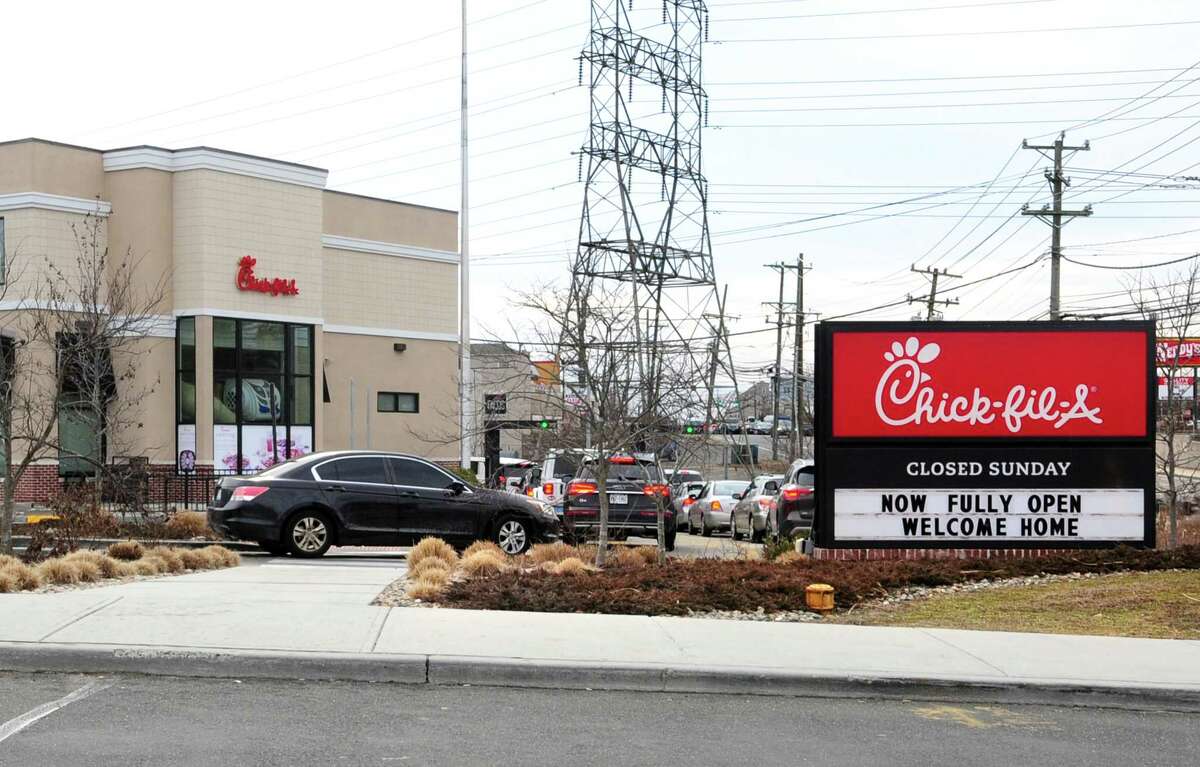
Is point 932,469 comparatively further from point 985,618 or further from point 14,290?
point 14,290

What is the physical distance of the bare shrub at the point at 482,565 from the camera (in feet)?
43.6

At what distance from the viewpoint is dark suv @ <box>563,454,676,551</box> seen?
21.9 metres

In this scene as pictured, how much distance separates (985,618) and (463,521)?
8.51m

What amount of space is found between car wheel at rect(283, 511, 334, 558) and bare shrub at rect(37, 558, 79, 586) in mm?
5483

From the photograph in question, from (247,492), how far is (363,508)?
1.56 metres

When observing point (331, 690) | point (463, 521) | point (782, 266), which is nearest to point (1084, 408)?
point (463, 521)

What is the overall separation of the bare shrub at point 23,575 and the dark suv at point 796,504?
1141 centimetres

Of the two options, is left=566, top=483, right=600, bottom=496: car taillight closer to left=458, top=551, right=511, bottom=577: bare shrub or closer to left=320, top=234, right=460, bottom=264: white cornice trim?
left=458, top=551, right=511, bottom=577: bare shrub

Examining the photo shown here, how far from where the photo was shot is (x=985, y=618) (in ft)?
38.9

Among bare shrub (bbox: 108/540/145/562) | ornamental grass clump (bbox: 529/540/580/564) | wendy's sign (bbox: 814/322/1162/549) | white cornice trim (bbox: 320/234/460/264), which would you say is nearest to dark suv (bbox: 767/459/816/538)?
wendy's sign (bbox: 814/322/1162/549)

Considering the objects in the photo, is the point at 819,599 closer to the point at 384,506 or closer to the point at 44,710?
the point at 44,710

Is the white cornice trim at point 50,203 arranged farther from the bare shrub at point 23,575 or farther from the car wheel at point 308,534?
the bare shrub at point 23,575

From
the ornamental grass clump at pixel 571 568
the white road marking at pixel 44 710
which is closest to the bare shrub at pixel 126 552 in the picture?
the ornamental grass clump at pixel 571 568

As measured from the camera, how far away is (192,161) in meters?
35.6
